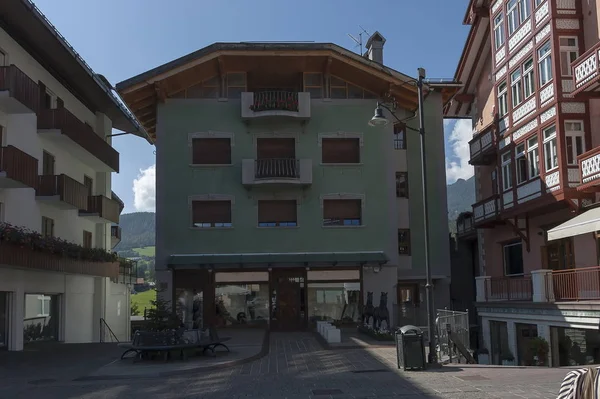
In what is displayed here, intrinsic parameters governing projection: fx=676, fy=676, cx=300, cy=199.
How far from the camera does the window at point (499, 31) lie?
2677 centimetres

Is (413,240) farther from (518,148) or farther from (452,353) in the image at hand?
(452,353)

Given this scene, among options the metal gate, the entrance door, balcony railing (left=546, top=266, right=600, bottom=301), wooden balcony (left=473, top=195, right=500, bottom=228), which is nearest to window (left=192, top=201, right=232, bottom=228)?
the entrance door

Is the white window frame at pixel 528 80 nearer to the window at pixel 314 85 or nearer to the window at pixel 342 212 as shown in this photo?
the window at pixel 342 212

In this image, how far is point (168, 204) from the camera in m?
30.3

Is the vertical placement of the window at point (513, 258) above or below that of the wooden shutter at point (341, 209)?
below

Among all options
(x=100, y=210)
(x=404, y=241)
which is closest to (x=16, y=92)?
(x=100, y=210)

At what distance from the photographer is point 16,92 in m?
21.7

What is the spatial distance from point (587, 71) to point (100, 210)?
21.1 meters

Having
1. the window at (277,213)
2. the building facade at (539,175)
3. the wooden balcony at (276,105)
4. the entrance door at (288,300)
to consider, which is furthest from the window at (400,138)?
the entrance door at (288,300)

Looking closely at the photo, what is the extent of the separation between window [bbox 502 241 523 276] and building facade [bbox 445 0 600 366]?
4cm

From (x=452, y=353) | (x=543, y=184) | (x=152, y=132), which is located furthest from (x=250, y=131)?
(x=452, y=353)

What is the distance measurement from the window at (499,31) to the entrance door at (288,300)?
12697 mm

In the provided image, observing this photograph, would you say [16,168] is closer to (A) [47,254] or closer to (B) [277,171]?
(A) [47,254]

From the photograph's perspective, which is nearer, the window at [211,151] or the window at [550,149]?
the window at [550,149]
